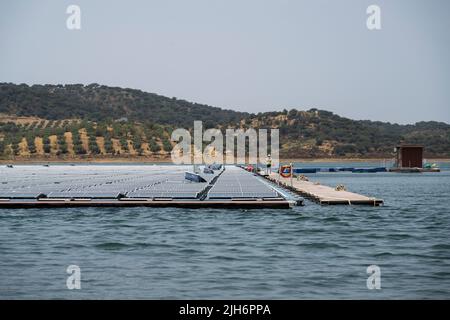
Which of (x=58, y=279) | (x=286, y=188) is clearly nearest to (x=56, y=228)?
(x=58, y=279)

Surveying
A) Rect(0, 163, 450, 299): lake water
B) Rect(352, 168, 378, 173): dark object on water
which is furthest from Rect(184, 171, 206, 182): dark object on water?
Rect(352, 168, 378, 173): dark object on water

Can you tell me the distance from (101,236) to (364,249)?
1090cm

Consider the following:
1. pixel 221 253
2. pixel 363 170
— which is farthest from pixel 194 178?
pixel 363 170

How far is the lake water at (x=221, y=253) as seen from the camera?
2095cm

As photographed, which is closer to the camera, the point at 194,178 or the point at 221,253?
the point at 221,253

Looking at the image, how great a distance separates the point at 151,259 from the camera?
86.9ft

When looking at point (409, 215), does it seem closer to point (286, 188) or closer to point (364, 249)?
point (364, 249)

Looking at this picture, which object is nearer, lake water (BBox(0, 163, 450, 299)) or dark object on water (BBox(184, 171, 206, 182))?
→ lake water (BBox(0, 163, 450, 299))

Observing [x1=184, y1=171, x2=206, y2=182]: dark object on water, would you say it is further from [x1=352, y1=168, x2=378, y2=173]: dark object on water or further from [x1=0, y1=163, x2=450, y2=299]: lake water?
[x1=352, y1=168, x2=378, y2=173]: dark object on water

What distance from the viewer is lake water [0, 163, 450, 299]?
2095cm

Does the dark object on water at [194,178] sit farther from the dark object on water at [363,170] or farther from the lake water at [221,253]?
the dark object on water at [363,170]

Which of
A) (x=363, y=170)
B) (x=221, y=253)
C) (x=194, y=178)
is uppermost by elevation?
(x=194, y=178)

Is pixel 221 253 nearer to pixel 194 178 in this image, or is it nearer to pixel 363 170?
pixel 194 178

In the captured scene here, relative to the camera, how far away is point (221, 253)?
28.2 meters
